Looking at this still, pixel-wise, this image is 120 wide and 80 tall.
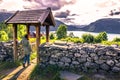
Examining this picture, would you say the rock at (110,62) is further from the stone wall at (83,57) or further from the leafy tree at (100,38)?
the leafy tree at (100,38)

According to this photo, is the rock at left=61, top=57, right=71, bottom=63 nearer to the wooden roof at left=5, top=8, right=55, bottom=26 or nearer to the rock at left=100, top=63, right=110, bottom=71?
the rock at left=100, top=63, right=110, bottom=71

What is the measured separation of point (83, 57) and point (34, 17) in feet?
14.7

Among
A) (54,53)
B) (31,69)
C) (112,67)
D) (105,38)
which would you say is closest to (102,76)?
(112,67)

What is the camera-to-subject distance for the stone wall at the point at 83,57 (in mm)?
13328

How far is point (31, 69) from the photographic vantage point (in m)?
15.6

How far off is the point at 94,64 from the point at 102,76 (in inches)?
34.2

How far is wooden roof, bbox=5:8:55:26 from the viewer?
51.4 feet

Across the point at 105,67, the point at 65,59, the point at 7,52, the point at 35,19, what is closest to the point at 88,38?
the point at 7,52

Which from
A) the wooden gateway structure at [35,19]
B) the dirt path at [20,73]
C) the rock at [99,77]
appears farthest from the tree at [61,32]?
the rock at [99,77]

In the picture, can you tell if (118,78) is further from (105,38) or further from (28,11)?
(105,38)

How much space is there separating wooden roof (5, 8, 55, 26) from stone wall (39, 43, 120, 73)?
1.80m

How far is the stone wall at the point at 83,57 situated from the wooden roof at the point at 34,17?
5.92 ft

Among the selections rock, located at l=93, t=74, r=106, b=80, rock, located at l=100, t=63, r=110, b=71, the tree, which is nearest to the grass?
rock, located at l=93, t=74, r=106, b=80

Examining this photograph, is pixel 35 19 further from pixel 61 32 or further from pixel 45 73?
pixel 61 32
